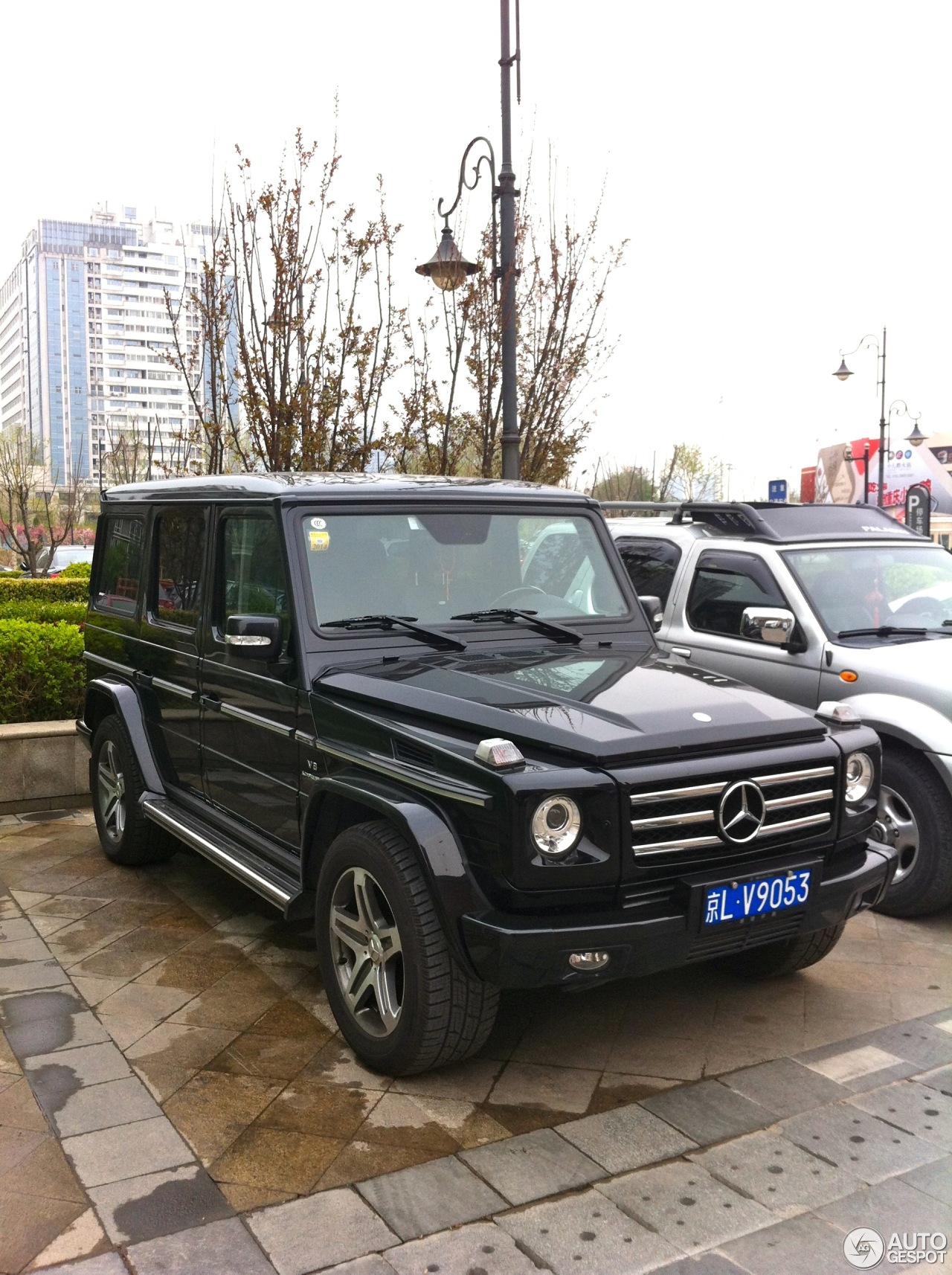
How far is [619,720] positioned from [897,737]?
255 cm

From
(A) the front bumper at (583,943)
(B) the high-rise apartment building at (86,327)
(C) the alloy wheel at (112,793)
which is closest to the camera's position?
(A) the front bumper at (583,943)

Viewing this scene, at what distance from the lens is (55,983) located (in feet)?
15.7

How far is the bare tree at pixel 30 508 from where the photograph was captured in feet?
89.2

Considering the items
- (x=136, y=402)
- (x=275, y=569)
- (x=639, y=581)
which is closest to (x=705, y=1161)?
(x=275, y=569)

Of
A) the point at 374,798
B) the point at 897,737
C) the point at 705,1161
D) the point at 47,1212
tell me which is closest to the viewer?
the point at 47,1212

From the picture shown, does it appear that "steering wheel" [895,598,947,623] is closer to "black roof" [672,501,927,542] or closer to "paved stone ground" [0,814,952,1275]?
"black roof" [672,501,927,542]

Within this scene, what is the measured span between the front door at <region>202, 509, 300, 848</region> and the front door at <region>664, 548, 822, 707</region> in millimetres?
2842

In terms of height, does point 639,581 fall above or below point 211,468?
below

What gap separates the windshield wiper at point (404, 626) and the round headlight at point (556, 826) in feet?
4.03

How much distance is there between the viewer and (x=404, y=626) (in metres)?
4.60

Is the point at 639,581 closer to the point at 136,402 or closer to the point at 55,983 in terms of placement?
the point at 55,983

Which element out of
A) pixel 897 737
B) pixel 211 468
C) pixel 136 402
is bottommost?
pixel 897 737

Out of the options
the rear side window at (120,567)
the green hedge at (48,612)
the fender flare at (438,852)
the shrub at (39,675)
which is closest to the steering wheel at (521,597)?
the fender flare at (438,852)
